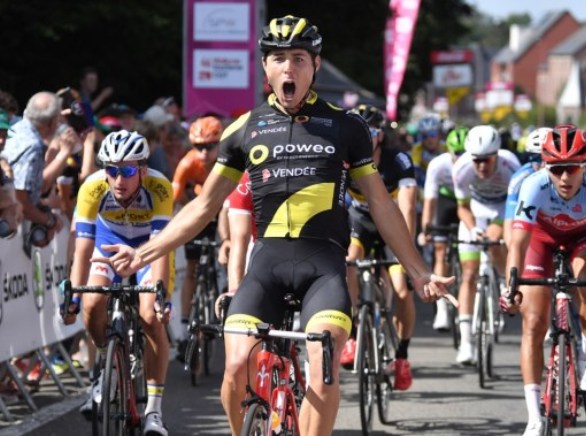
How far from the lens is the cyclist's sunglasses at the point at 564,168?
8930 millimetres

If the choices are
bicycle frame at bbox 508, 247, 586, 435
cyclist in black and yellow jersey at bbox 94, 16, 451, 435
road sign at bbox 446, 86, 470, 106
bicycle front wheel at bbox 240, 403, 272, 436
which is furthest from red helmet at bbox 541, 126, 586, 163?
road sign at bbox 446, 86, 470, 106

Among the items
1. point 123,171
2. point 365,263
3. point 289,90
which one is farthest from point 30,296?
point 289,90

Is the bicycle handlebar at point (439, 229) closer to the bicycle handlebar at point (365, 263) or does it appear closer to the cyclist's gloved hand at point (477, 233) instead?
the cyclist's gloved hand at point (477, 233)

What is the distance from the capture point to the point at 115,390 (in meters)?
8.39

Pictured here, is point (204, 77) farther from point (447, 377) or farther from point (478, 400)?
point (478, 400)

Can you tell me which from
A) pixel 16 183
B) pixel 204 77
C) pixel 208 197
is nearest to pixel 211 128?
pixel 16 183

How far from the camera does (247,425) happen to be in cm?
629

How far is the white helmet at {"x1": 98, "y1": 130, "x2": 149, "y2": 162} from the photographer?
350 inches

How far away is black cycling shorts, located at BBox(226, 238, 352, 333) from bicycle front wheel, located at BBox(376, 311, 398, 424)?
3653mm

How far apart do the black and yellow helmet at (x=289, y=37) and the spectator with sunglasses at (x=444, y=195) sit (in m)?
6.99

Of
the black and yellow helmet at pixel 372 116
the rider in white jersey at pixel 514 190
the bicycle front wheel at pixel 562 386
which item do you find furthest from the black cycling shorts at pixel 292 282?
the black and yellow helmet at pixel 372 116

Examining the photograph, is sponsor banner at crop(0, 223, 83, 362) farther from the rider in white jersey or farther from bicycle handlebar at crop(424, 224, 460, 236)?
the rider in white jersey

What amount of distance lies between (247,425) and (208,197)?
1.34 m

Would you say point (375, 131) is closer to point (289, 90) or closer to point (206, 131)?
point (206, 131)
